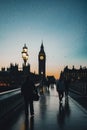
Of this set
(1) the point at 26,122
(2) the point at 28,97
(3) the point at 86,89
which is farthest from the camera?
(3) the point at 86,89

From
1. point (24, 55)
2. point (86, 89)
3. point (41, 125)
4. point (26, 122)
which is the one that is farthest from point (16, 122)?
point (86, 89)

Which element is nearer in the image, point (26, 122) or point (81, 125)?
point (81, 125)

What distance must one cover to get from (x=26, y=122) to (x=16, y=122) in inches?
15.8

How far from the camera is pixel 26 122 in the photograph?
37.4 feet

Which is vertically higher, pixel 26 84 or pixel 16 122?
pixel 26 84

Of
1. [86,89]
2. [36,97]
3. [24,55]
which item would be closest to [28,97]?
[36,97]

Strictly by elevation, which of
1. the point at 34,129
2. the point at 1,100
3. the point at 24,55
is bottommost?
the point at 34,129

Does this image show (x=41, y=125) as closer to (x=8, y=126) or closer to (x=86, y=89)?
(x=8, y=126)

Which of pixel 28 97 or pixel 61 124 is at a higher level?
pixel 28 97

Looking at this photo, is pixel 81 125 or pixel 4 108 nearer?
pixel 81 125

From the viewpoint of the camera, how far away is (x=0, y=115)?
12172mm

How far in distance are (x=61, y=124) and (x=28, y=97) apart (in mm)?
2812

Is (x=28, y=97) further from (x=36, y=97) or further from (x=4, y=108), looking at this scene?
(x=4, y=108)

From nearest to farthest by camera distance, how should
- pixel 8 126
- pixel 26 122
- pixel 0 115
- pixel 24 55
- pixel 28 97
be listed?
pixel 8 126 → pixel 26 122 → pixel 0 115 → pixel 28 97 → pixel 24 55
